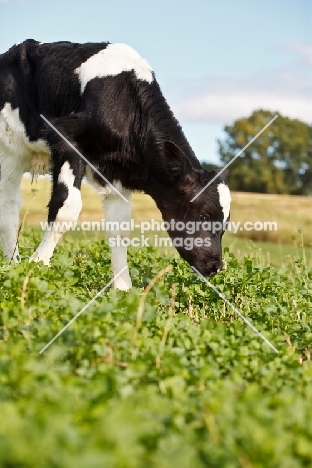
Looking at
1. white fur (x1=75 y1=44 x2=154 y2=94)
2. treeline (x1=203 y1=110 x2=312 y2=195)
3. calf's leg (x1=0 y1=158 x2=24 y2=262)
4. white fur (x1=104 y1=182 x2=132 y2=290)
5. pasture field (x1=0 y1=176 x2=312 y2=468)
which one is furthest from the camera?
treeline (x1=203 y1=110 x2=312 y2=195)

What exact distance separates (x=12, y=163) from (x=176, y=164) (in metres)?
2.12

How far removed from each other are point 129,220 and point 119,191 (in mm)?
498

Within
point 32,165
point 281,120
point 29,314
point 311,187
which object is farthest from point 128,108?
point 281,120

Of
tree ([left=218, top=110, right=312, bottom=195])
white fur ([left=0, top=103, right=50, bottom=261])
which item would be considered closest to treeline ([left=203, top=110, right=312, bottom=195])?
tree ([left=218, top=110, right=312, bottom=195])

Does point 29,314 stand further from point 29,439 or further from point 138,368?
point 29,439

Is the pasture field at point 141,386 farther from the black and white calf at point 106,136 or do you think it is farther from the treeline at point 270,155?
the treeline at point 270,155

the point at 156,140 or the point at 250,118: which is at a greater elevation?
the point at 156,140

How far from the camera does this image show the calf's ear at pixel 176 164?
6898mm

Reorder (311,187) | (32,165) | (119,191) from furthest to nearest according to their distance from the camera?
(311,187)
(32,165)
(119,191)

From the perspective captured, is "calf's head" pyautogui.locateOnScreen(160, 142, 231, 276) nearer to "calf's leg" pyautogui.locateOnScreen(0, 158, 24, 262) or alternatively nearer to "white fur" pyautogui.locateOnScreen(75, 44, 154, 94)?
"white fur" pyautogui.locateOnScreen(75, 44, 154, 94)

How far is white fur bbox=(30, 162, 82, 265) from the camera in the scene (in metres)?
7.09

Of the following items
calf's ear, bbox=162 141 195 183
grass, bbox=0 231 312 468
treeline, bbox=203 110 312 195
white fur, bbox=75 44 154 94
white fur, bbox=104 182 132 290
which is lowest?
treeline, bbox=203 110 312 195

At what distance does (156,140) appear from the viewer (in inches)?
284

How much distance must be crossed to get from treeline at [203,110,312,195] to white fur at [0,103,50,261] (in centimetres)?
7230
